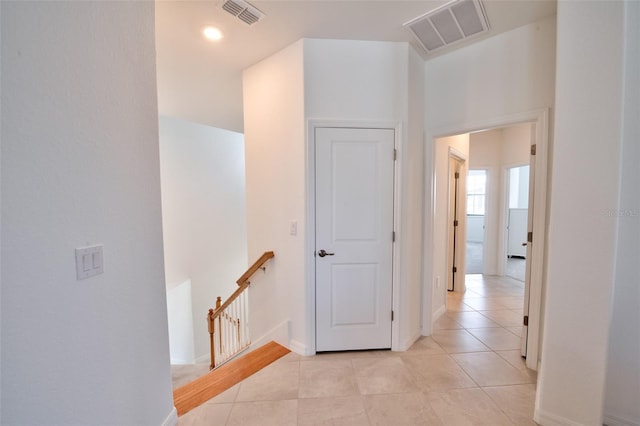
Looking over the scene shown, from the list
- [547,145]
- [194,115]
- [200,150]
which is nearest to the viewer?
[547,145]

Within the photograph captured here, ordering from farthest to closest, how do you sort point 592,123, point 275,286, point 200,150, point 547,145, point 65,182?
point 200,150
point 275,286
point 547,145
point 592,123
point 65,182

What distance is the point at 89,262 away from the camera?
3.37 feet

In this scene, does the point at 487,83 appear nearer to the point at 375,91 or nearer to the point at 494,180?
the point at 375,91

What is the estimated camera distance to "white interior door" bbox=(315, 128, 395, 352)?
7.52ft

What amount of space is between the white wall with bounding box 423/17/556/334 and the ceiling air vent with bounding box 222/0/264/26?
161cm

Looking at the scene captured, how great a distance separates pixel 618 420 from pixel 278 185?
2.72 m

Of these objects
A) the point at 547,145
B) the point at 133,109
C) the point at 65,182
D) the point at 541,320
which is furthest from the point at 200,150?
the point at 541,320

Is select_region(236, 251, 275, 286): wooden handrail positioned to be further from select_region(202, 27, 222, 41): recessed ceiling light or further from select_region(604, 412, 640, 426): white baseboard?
select_region(604, 412, 640, 426): white baseboard

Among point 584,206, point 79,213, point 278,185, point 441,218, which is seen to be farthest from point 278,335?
point 584,206

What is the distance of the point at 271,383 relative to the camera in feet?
6.42

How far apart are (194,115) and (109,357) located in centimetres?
381

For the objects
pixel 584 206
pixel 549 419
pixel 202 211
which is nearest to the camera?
pixel 584 206

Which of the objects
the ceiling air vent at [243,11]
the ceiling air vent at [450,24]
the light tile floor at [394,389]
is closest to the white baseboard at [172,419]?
the light tile floor at [394,389]

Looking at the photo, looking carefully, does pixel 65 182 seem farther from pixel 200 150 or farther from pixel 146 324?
pixel 200 150
